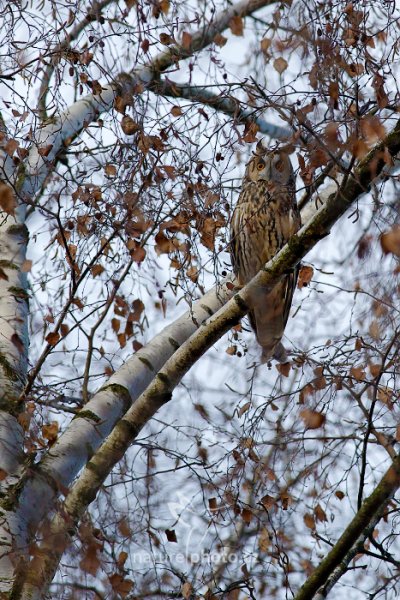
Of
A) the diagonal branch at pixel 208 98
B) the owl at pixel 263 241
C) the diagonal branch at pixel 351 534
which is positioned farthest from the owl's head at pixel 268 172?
the diagonal branch at pixel 351 534

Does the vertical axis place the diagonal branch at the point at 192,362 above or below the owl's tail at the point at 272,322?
below

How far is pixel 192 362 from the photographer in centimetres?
303

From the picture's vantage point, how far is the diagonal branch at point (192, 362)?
2520 millimetres

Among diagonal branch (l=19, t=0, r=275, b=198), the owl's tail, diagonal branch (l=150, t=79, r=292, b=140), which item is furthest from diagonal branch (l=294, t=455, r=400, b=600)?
the owl's tail

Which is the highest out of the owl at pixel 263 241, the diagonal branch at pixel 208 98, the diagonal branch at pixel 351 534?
the owl at pixel 263 241

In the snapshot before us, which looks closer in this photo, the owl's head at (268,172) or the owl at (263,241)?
the owl's head at (268,172)

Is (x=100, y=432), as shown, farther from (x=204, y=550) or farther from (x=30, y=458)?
(x=204, y=550)

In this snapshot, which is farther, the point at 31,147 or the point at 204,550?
the point at 204,550

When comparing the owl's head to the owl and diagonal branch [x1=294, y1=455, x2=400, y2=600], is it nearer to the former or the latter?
the owl

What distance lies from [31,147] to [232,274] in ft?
4.45

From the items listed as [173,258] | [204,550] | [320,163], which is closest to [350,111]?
[320,163]

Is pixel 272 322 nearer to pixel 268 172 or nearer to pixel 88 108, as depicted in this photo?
pixel 268 172

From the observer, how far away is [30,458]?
274 cm

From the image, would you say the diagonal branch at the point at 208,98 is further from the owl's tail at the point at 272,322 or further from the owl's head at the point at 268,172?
the owl's tail at the point at 272,322
